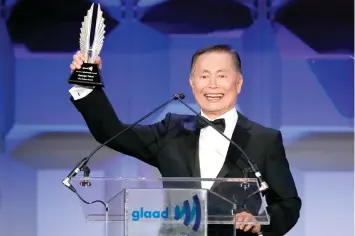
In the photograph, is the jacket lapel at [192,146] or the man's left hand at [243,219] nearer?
the man's left hand at [243,219]

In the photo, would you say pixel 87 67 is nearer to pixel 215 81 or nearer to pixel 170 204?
pixel 215 81

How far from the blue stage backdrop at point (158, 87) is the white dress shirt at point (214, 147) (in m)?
0.55

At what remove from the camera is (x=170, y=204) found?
2.00 metres

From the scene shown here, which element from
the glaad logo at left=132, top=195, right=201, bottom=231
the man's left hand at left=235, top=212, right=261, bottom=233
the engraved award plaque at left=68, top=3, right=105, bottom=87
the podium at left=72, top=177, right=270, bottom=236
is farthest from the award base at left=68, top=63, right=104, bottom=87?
the man's left hand at left=235, top=212, right=261, bottom=233

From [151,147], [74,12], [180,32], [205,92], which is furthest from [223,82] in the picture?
[74,12]

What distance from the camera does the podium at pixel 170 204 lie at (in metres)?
1.98

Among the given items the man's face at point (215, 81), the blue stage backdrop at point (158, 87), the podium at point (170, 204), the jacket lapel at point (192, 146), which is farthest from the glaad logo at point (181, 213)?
→ the blue stage backdrop at point (158, 87)

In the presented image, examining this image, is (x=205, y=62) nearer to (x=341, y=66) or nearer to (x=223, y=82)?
(x=223, y=82)

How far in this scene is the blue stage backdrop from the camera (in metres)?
3.34

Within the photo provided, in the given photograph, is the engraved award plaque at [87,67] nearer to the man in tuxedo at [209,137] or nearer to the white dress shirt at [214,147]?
the man in tuxedo at [209,137]

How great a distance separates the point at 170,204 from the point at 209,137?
2.68 feet

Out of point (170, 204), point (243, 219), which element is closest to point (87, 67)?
point (170, 204)

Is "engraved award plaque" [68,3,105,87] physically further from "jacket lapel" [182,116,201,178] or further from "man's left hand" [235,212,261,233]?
"man's left hand" [235,212,261,233]

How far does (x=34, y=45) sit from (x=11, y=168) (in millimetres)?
647
